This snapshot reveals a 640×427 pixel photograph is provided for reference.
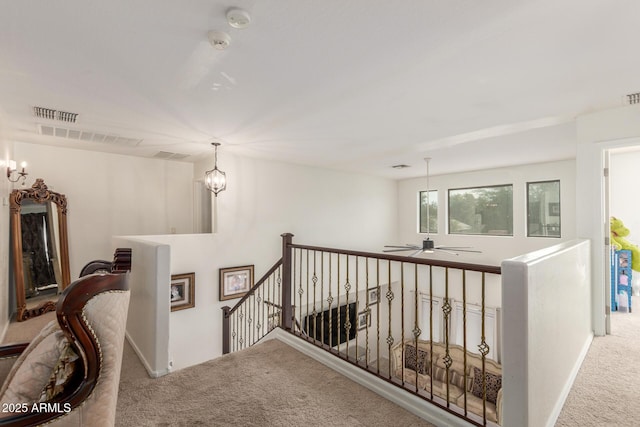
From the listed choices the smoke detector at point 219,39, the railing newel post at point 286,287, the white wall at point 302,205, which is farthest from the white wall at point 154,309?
the white wall at point 302,205

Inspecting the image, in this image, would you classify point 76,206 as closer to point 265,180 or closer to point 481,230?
point 265,180

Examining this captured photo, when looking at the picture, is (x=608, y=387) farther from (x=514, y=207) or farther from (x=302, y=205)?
(x=302, y=205)

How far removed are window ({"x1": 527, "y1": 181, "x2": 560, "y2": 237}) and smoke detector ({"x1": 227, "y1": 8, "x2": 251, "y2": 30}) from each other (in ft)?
22.6

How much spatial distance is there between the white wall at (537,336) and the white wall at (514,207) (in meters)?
4.62

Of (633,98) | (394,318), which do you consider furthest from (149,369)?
(394,318)

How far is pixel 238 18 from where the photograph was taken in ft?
5.79

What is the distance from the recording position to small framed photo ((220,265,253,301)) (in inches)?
209

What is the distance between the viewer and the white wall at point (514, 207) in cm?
605

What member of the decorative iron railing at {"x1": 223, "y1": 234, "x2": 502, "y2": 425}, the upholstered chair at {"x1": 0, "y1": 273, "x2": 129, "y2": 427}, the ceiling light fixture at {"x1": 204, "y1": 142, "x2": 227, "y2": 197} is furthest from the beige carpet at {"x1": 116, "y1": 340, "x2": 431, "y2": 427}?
the ceiling light fixture at {"x1": 204, "y1": 142, "x2": 227, "y2": 197}

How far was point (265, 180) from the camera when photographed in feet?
19.6

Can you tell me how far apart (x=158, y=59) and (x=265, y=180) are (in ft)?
12.3

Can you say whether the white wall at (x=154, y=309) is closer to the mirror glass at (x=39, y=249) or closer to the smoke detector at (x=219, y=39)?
the smoke detector at (x=219, y=39)

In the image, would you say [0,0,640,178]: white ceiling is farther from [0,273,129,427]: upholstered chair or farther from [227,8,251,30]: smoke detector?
[0,273,129,427]: upholstered chair

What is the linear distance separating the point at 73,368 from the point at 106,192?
16.4ft
